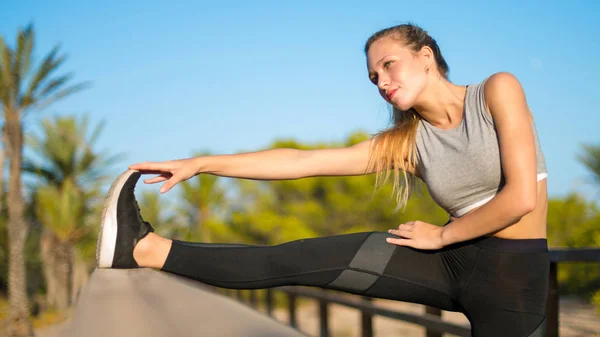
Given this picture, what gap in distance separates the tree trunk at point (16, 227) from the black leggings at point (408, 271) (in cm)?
1775

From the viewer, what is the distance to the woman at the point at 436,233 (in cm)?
254

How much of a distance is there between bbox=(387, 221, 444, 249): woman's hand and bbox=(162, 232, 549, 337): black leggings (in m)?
0.04

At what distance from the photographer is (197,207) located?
3650cm

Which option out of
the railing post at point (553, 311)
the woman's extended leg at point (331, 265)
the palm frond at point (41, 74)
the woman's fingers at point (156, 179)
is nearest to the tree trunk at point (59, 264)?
the palm frond at point (41, 74)

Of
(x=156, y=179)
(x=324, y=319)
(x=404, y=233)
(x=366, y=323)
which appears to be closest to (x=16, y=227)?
(x=324, y=319)

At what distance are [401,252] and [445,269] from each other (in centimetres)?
18

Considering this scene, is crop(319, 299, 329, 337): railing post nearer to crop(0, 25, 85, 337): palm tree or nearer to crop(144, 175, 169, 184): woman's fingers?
crop(144, 175, 169, 184): woman's fingers

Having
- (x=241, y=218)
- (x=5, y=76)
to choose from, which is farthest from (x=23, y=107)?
(x=241, y=218)

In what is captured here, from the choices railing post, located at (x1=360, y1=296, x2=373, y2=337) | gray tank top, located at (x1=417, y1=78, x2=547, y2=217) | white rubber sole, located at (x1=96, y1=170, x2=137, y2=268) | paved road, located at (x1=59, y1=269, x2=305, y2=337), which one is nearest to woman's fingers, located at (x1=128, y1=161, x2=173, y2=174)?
white rubber sole, located at (x1=96, y1=170, x2=137, y2=268)

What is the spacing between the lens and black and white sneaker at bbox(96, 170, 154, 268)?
259 centimetres

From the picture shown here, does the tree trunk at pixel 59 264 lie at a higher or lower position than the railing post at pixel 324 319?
lower

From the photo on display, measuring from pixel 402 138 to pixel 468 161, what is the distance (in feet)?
1.29

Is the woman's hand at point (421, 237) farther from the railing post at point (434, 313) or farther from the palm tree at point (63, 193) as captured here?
the palm tree at point (63, 193)

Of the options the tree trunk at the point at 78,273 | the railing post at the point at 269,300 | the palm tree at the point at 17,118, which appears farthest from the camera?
the tree trunk at the point at 78,273
